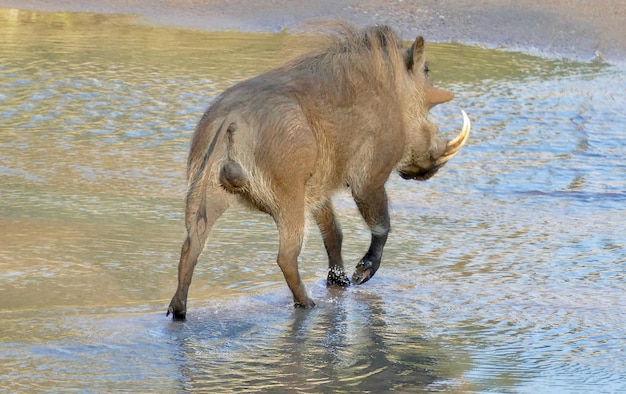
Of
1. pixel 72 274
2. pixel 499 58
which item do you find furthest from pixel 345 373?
pixel 499 58

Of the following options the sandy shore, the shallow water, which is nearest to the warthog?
the shallow water

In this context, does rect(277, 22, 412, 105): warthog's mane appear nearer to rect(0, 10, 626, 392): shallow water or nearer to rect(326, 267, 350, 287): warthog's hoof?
rect(0, 10, 626, 392): shallow water

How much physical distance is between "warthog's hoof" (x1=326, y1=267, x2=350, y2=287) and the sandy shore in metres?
6.96

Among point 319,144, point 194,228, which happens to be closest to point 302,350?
point 194,228

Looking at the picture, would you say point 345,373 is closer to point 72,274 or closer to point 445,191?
point 72,274

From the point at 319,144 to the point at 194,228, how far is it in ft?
2.36

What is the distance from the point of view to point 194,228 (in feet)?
16.7

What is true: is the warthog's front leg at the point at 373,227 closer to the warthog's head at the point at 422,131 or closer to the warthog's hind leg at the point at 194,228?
the warthog's head at the point at 422,131

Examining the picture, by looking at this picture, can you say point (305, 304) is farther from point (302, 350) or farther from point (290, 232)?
point (302, 350)

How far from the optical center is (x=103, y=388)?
430 cm

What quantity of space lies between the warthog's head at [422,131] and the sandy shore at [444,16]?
20.1 ft

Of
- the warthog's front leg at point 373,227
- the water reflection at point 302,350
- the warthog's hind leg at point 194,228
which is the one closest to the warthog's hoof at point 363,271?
the warthog's front leg at point 373,227

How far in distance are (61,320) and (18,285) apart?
1.75ft

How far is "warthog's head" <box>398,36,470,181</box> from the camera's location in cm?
621
